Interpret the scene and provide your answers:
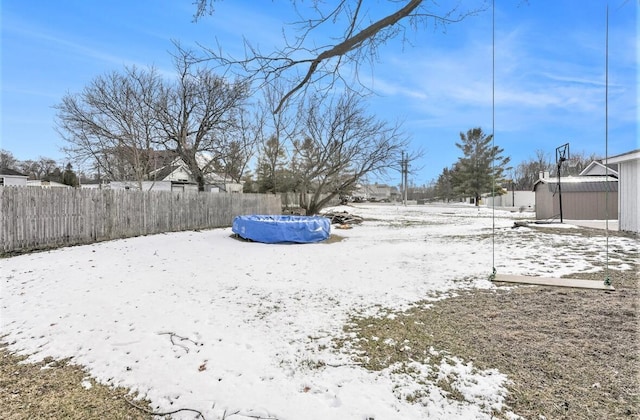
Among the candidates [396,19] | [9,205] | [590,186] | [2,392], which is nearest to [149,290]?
[2,392]

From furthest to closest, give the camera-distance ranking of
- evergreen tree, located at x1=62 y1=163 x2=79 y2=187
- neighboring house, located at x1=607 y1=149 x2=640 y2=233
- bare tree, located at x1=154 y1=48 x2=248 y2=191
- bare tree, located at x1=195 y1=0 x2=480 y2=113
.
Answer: evergreen tree, located at x1=62 y1=163 x2=79 y2=187
bare tree, located at x1=154 y1=48 x2=248 y2=191
neighboring house, located at x1=607 y1=149 x2=640 y2=233
bare tree, located at x1=195 y1=0 x2=480 y2=113

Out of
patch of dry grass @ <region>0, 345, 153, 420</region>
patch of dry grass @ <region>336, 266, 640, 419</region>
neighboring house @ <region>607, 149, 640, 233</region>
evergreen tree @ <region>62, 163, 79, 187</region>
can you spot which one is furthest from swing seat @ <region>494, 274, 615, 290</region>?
evergreen tree @ <region>62, 163, 79, 187</region>

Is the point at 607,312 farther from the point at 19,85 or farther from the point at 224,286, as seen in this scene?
the point at 19,85

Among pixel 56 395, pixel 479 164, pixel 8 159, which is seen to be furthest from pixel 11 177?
pixel 479 164

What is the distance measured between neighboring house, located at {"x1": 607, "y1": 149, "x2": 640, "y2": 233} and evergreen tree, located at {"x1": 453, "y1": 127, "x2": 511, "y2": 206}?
30.2m

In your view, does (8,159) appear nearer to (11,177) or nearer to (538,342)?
(11,177)

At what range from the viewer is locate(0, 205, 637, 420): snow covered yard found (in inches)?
86.4

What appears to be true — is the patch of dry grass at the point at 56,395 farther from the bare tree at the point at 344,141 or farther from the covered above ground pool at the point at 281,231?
the bare tree at the point at 344,141

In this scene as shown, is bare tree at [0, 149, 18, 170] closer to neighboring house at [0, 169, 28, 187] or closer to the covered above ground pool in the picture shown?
neighboring house at [0, 169, 28, 187]

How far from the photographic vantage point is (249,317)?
12.2 ft

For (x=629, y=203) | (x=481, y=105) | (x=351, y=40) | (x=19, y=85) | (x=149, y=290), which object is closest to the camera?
(x=351, y=40)

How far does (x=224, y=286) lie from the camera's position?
507 cm

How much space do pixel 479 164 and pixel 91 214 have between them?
39.6m

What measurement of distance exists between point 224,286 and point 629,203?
11.9 metres
